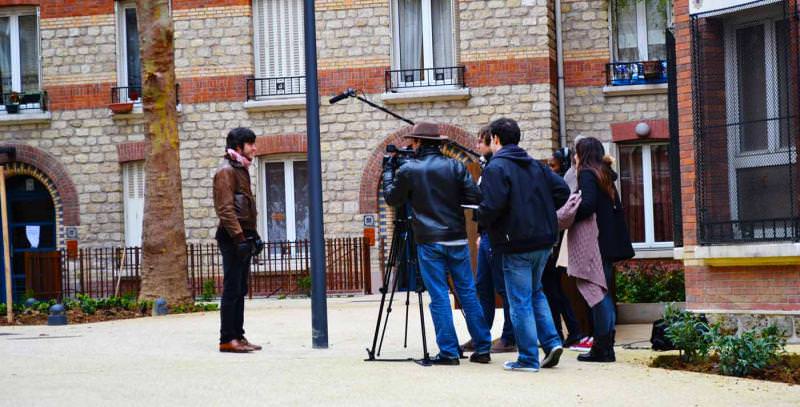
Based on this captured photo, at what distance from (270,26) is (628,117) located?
719cm

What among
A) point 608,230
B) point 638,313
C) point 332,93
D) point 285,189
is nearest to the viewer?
point 608,230

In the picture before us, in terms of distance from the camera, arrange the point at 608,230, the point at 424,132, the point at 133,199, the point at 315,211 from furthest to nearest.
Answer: the point at 133,199, the point at 315,211, the point at 608,230, the point at 424,132

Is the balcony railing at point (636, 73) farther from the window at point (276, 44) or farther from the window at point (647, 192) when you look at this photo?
the window at point (276, 44)

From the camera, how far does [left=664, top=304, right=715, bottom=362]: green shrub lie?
9.67 metres

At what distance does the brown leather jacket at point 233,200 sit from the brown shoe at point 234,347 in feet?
3.27

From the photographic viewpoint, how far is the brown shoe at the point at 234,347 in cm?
1116

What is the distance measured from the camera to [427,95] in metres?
23.7

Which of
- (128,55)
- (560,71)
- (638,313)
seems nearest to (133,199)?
(128,55)

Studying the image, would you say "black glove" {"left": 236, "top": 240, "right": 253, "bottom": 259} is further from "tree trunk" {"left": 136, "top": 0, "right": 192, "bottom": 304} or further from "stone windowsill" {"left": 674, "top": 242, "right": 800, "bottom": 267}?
"tree trunk" {"left": 136, "top": 0, "right": 192, "bottom": 304}

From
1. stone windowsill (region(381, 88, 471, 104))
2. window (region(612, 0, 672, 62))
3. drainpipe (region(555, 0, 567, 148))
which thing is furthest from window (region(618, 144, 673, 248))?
stone windowsill (region(381, 88, 471, 104))

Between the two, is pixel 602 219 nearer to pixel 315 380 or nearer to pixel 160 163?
pixel 315 380

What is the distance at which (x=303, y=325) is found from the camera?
14445mm

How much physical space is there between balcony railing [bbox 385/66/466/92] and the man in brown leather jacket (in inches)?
519

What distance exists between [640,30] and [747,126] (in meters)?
12.5
